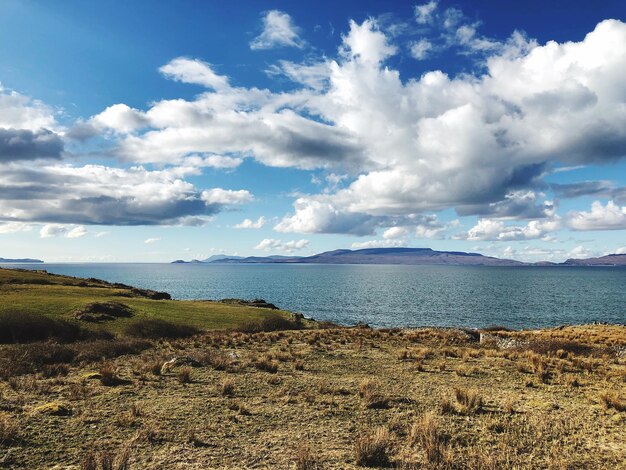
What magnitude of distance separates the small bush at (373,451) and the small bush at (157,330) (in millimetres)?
30928

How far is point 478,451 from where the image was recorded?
11.4m

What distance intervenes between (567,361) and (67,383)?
28008 millimetres

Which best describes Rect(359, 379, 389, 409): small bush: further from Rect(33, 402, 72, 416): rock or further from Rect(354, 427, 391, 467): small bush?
Rect(33, 402, 72, 416): rock

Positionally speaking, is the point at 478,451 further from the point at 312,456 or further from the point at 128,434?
the point at 128,434

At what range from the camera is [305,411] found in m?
15.0

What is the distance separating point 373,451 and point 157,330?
33.4m

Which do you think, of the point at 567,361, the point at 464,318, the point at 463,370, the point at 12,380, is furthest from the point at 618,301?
the point at 12,380

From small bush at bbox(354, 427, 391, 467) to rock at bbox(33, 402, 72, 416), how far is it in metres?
9.63

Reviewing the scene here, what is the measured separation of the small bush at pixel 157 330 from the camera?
126 feet

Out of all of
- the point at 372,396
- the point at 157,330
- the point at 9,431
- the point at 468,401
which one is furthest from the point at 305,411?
the point at 157,330

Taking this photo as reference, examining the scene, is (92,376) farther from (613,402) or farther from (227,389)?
(613,402)

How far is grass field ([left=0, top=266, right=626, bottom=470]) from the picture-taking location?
10.9 metres

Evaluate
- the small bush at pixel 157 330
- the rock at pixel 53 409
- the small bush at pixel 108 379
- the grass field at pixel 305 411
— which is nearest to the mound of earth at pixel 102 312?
the small bush at pixel 157 330

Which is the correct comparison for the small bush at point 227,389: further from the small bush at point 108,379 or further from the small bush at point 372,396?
the small bush at point 372,396
